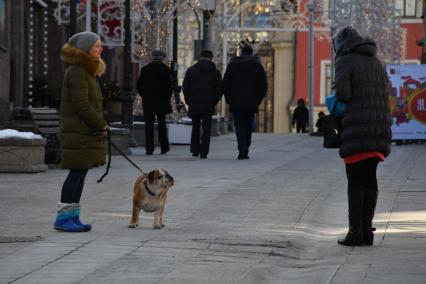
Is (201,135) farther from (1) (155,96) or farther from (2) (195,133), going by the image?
(1) (155,96)

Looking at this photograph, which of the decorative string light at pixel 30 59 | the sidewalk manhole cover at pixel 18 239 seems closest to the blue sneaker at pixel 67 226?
the sidewalk manhole cover at pixel 18 239

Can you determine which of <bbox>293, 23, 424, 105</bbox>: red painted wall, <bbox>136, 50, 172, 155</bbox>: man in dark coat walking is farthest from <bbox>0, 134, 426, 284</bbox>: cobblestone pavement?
<bbox>293, 23, 424, 105</bbox>: red painted wall

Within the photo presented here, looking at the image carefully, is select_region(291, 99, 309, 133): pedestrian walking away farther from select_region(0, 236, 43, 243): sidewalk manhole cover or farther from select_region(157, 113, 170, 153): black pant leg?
select_region(0, 236, 43, 243): sidewalk manhole cover

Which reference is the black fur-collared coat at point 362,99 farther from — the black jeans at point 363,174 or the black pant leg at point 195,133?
the black pant leg at point 195,133

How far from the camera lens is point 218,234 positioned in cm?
1130

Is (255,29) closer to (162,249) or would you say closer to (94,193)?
(94,193)

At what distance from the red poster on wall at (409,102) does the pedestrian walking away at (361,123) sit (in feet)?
77.0

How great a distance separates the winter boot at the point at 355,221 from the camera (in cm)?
1073

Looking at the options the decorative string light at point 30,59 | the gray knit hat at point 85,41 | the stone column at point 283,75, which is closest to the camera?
the gray knit hat at point 85,41

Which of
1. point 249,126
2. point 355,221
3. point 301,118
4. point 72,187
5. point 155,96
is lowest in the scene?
point 301,118

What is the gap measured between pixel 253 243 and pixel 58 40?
2757 cm

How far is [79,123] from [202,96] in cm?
1175

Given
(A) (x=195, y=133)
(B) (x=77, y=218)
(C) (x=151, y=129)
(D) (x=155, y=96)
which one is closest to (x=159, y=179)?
(B) (x=77, y=218)

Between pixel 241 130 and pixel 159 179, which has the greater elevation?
pixel 159 179
